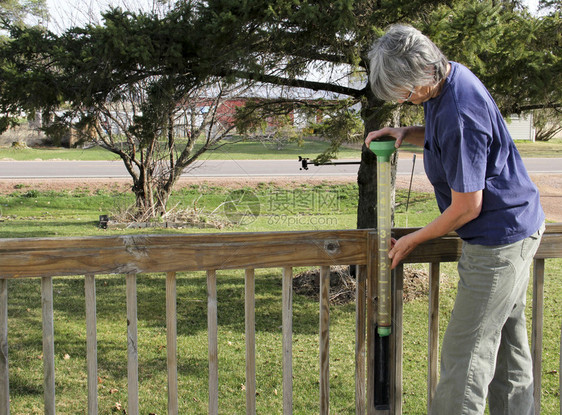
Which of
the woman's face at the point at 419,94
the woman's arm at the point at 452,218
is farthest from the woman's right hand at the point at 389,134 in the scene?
the woman's arm at the point at 452,218

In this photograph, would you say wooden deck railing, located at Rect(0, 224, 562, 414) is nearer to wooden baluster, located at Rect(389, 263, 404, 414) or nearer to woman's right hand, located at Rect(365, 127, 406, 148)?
wooden baluster, located at Rect(389, 263, 404, 414)

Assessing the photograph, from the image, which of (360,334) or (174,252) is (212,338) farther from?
(360,334)

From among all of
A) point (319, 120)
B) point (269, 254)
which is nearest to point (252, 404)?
point (269, 254)

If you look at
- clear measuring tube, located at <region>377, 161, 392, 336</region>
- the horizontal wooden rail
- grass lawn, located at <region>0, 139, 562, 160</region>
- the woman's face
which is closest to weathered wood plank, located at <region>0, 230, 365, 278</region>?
the horizontal wooden rail

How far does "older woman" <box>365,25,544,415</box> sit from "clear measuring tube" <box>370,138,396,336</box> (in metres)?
0.11

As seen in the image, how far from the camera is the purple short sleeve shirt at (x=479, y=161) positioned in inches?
67.9

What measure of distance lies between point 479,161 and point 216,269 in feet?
3.43

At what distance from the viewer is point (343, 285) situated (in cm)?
616

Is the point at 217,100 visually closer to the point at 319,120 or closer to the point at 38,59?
the point at 319,120

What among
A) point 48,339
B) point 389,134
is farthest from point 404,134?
point 48,339

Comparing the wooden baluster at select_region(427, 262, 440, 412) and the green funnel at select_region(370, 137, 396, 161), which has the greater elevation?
the green funnel at select_region(370, 137, 396, 161)

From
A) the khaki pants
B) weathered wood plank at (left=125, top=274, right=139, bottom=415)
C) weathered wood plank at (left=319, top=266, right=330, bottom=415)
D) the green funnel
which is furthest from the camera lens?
weathered wood plank at (left=319, top=266, right=330, bottom=415)

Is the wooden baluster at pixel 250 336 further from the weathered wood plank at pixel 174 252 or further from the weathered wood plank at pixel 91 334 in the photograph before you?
the weathered wood plank at pixel 91 334

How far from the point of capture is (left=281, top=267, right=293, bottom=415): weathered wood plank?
7.19 ft
